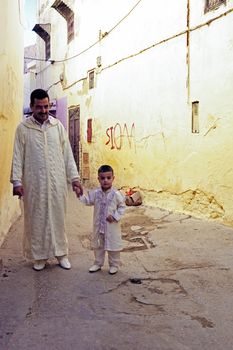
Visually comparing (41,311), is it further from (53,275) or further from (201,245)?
(201,245)

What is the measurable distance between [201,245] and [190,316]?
2100 millimetres

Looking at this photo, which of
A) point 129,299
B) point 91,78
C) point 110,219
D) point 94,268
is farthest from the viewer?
point 91,78

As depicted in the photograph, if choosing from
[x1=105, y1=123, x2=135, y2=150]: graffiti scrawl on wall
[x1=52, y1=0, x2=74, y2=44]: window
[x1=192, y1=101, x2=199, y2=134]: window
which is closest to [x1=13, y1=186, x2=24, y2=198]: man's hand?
[x1=192, y1=101, x2=199, y2=134]: window

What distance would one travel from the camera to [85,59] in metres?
11.4

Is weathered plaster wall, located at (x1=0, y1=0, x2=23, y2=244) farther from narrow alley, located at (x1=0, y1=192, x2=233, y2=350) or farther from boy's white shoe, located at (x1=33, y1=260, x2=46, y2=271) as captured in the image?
boy's white shoe, located at (x1=33, y1=260, x2=46, y2=271)

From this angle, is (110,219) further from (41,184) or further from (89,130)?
(89,130)

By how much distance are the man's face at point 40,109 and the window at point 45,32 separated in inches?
477

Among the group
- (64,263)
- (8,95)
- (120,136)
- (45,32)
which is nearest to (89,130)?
(120,136)

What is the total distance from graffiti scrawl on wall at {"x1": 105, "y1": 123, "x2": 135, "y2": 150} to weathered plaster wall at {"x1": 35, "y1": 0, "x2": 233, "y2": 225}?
0.02m

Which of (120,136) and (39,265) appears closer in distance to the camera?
(39,265)

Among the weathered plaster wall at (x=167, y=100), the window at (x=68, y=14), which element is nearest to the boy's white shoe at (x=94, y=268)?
the weathered plaster wall at (x=167, y=100)

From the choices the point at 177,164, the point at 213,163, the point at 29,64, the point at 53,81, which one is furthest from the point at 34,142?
the point at 29,64

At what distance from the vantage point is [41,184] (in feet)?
12.9

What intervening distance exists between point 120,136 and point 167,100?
2.14m
